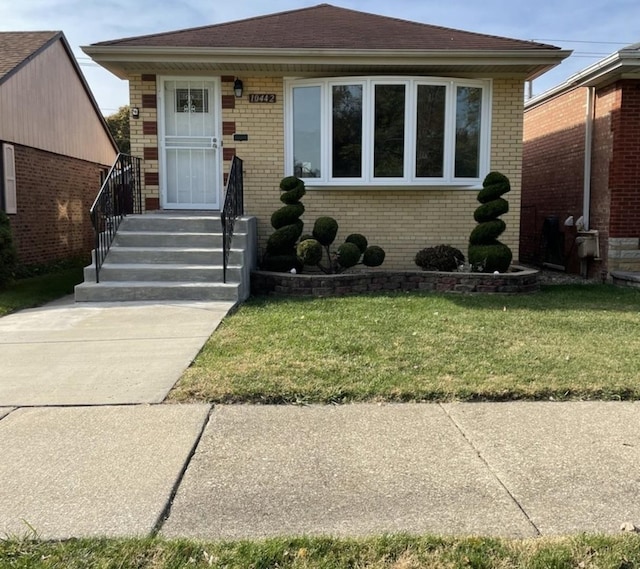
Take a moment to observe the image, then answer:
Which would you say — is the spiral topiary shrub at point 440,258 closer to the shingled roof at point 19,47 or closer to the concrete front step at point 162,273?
the concrete front step at point 162,273

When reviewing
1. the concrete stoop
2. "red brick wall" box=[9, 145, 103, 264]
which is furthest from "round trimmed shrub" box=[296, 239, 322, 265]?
"red brick wall" box=[9, 145, 103, 264]

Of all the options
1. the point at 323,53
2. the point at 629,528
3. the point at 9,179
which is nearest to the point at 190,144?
the point at 323,53

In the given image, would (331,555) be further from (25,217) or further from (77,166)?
(77,166)

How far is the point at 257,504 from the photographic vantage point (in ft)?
9.52

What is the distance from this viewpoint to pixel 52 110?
14.6 m

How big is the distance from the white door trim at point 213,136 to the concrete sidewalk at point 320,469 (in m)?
7.04

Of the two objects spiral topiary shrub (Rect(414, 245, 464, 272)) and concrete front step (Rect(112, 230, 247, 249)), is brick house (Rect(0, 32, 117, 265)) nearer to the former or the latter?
concrete front step (Rect(112, 230, 247, 249))

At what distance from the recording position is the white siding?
1243 centimetres

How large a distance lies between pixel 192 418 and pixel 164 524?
131 centimetres

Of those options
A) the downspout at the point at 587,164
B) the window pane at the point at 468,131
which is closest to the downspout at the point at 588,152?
the downspout at the point at 587,164

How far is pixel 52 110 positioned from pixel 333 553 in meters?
14.9

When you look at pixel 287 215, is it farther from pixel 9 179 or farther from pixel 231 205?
pixel 9 179

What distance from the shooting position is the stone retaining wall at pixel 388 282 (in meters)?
8.78

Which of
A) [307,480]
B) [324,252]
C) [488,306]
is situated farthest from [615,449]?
[324,252]
